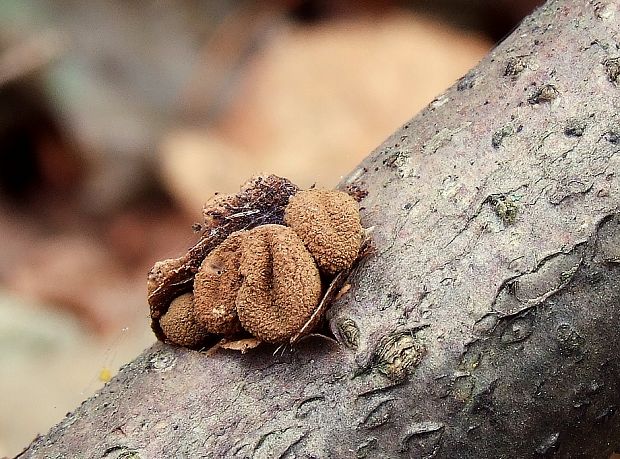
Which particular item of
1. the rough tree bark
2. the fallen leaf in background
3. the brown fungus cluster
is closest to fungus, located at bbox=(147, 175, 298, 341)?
the brown fungus cluster

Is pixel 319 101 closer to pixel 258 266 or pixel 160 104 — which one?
pixel 160 104

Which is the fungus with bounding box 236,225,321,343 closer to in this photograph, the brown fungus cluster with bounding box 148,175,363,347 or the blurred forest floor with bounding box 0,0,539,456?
the brown fungus cluster with bounding box 148,175,363,347

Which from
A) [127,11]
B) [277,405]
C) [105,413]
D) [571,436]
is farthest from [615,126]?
[127,11]

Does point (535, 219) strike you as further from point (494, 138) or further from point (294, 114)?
Result: point (294, 114)

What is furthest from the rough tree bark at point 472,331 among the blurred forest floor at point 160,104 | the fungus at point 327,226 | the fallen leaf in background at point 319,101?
the blurred forest floor at point 160,104

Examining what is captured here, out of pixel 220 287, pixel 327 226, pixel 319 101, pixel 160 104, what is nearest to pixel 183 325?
pixel 220 287
